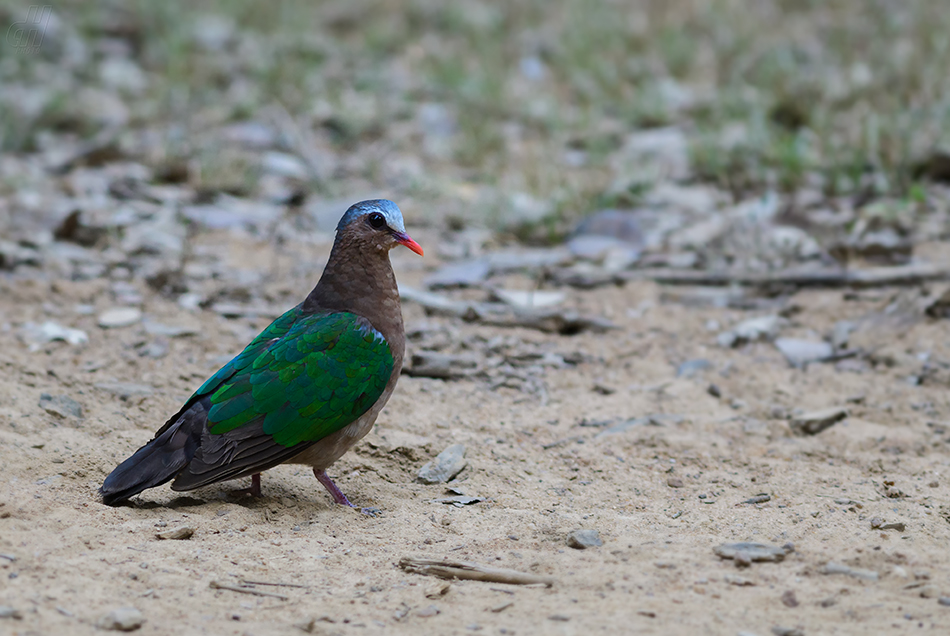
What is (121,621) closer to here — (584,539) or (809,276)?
(584,539)

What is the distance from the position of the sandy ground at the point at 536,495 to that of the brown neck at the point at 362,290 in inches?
23.9

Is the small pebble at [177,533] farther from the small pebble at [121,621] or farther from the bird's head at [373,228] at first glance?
the bird's head at [373,228]

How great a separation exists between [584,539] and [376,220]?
1680 mm

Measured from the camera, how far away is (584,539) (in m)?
3.54

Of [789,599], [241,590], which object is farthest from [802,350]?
[241,590]

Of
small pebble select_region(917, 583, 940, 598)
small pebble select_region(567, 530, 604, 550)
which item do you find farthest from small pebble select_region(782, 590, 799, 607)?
small pebble select_region(567, 530, 604, 550)

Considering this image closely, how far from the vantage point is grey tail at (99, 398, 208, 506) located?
12.2 feet

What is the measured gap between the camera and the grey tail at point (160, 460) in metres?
3.71

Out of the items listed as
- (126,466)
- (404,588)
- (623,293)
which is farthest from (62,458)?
(623,293)

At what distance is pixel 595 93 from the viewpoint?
32.3 feet

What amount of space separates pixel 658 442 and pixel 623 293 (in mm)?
1875

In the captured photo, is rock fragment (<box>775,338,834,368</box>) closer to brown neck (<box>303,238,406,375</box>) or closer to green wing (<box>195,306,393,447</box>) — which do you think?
brown neck (<box>303,238,406,375</box>)

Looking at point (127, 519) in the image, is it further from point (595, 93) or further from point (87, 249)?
point (595, 93)

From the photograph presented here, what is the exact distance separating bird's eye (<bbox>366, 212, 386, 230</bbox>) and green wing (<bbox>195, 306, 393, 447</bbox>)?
436 millimetres
